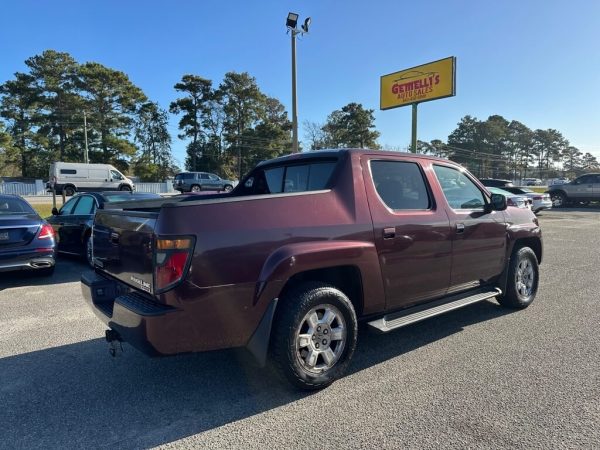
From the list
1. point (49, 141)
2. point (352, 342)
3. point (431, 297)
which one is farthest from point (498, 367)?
point (49, 141)

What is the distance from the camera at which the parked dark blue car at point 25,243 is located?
610cm

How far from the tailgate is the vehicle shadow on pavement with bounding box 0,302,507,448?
858 millimetres

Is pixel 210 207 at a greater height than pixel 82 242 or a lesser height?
greater

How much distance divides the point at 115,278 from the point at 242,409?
145 cm

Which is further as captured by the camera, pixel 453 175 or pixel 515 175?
pixel 515 175

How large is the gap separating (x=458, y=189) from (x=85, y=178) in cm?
3251

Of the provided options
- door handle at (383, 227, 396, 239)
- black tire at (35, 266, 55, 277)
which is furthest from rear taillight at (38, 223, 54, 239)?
door handle at (383, 227, 396, 239)

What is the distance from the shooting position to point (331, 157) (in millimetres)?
3658

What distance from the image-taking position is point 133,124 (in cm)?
5303

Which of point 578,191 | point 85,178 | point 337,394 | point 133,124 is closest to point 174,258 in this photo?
point 337,394

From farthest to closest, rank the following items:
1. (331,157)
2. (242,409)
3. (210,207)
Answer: (331,157)
(242,409)
(210,207)

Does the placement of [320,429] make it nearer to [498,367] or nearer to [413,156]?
[498,367]

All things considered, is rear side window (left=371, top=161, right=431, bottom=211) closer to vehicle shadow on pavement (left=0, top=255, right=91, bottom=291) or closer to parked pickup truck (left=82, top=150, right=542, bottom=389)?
parked pickup truck (left=82, top=150, right=542, bottom=389)

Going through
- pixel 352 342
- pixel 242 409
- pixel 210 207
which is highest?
pixel 210 207
